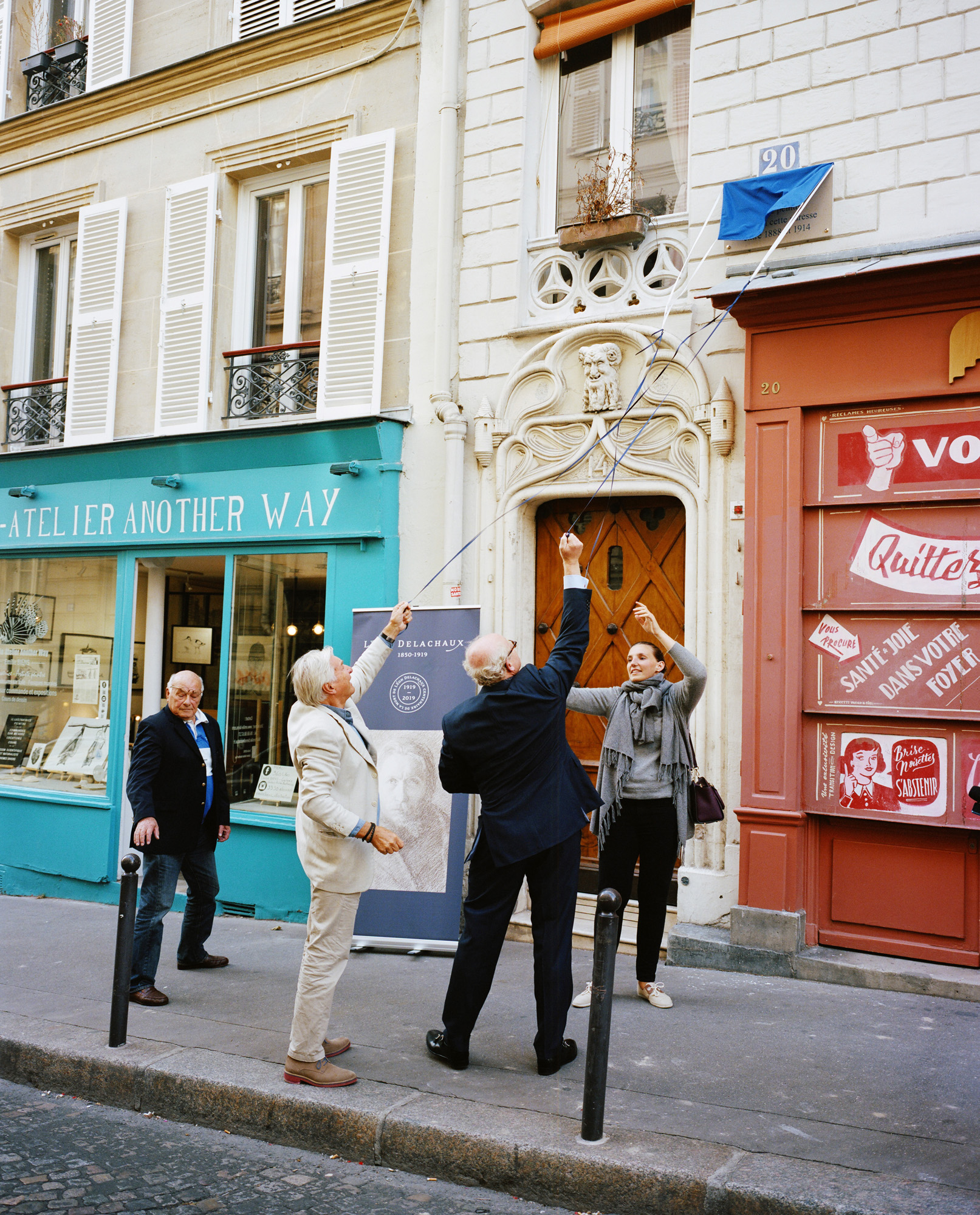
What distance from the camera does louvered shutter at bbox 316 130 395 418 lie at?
789 cm

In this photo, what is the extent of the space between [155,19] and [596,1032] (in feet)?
30.8

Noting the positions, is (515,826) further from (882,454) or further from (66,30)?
(66,30)

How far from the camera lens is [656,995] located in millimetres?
5305

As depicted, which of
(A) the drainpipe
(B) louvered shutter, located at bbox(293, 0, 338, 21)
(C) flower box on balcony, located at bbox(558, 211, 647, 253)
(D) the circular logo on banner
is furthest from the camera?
(B) louvered shutter, located at bbox(293, 0, 338, 21)

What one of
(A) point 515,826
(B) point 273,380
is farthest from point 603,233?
(A) point 515,826

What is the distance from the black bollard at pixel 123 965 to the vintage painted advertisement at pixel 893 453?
414cm

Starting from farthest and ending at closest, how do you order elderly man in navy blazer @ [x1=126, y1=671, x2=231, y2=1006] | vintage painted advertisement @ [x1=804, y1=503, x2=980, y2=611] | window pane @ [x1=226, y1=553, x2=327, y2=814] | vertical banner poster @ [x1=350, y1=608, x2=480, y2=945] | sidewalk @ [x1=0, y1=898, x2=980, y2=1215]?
window pane @ [x1=226, y1=553, x2=327, y2=814], vertical banner poster @ [x1=350, y1=608, x2=480, y2=945], vintage painted advertisement @ [x1=804, y1=503, x2=980, y2=611], elderly man in navy blazer @ [x1=126, y1=671, x2=231, y2=1006], sidewalk @ [x1=0, y1=898, x2=980, y2=1215]

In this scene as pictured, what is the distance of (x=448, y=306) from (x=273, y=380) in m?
1.82

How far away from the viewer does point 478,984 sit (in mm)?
4379

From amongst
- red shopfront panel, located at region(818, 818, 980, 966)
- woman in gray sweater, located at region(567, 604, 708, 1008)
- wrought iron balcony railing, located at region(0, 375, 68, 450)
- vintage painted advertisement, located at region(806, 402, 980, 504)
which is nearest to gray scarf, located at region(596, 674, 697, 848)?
woman in gray sweater, located at region(567, 604, 708, 1008)

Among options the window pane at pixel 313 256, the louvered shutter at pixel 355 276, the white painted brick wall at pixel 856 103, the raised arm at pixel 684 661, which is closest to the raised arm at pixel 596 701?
the raised arm at pixel 684 661

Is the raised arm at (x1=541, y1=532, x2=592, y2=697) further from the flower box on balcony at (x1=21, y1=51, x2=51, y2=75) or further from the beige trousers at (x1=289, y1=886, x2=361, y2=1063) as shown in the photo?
the flower box on balcony at (x1=21, y1=51, x2=51, y2=75)

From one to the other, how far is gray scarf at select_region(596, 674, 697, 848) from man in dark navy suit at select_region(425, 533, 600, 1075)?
88 cm

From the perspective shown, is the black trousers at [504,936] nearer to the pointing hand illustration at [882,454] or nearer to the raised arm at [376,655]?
the raised arm at [376,655]
